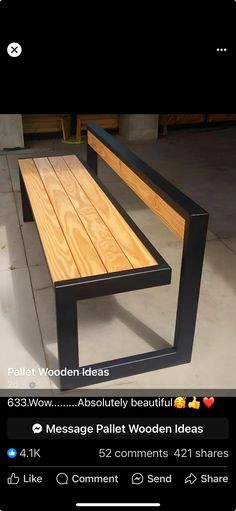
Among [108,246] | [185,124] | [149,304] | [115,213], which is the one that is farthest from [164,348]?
[185,124]

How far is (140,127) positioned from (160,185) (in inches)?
173

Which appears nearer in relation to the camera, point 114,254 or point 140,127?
point 114,254

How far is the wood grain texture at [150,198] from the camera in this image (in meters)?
1.92

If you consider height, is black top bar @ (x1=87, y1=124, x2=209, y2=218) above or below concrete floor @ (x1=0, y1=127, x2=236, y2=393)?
above

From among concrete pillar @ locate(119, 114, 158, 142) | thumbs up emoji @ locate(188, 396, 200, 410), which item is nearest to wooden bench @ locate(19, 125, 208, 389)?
thumbs up emoji @ locate(188, 396, 200, 410)

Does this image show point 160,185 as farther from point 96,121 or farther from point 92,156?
point 96,121

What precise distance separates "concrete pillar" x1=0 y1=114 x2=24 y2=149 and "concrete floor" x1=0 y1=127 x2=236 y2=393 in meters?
1.88

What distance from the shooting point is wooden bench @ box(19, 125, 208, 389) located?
179 cm

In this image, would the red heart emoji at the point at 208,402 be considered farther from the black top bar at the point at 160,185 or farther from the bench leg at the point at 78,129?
the bench leg at the point at 78,129

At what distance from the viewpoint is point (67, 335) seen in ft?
6.01

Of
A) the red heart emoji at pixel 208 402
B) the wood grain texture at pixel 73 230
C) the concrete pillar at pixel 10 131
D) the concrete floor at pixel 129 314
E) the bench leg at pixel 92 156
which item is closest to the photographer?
the red heart emoji at pixel 208 402

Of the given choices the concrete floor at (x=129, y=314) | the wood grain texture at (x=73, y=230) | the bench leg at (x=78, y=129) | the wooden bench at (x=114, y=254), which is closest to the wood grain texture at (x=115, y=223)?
the wooden bench at (x=114, y=254)

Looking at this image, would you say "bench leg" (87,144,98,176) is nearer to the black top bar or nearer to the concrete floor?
the concrete floor

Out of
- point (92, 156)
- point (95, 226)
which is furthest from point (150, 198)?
point (92, 156)
